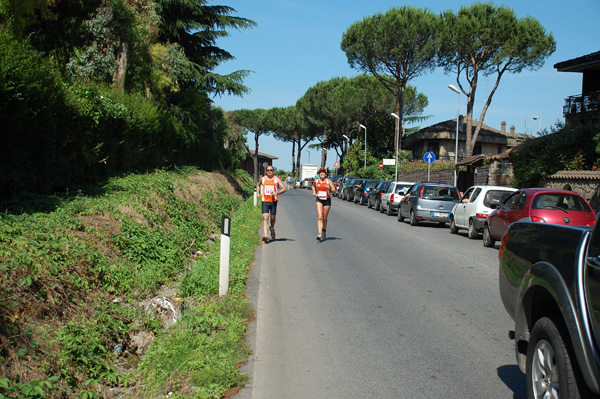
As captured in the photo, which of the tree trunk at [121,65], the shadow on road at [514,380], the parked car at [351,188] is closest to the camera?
the shadow on road at [514,380]

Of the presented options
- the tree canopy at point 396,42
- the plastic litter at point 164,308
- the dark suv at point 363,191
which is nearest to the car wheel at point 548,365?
the plastic litter at point 164,308

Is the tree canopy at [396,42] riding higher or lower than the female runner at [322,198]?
higher

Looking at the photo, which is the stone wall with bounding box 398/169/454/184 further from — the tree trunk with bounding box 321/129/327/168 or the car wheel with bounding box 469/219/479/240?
the tree trunk with bounding box 321/129/327/168

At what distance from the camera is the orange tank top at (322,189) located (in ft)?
47.3

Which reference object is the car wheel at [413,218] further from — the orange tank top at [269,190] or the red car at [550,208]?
the orange tank top at [269,190]

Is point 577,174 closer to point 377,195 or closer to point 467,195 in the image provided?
point 467,195

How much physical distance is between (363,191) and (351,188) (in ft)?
13.5

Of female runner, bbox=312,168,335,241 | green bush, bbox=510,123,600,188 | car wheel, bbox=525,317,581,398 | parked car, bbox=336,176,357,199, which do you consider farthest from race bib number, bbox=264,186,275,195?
parked car, bbox=336,176,357,199

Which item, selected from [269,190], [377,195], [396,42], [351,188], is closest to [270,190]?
[269,190]

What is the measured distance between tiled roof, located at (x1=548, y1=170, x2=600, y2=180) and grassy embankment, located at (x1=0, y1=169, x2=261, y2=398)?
1636 centimetres

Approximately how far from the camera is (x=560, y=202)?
12508 mm

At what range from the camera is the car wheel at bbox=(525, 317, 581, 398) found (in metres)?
3.22

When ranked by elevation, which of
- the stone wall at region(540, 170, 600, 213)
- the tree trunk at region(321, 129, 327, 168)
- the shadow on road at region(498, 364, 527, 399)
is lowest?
the shadow on road at region(498, 364, 527, 399)

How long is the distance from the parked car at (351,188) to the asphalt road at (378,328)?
1046 inches
